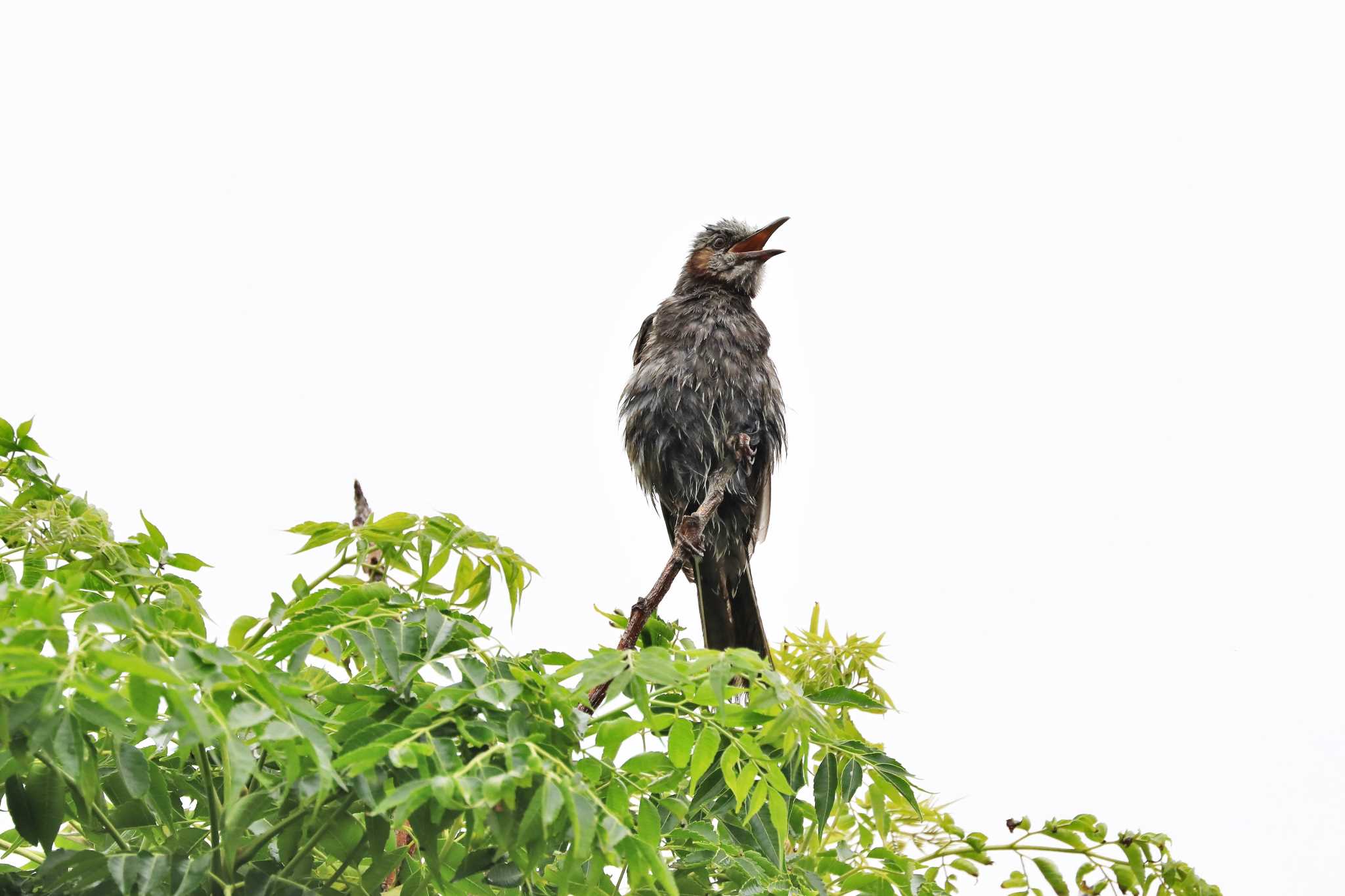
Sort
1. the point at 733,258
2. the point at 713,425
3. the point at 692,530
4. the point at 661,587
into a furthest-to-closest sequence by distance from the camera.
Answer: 1. the point at 733,258
2. the point at 713,425
3. the point at 692,530
4. the point at 661,587

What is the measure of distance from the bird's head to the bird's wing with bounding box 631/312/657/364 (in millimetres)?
268

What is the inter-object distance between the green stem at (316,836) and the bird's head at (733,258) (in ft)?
12.7

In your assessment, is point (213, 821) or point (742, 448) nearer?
point (213, 821)

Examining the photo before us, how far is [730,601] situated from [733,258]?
5.02 feet

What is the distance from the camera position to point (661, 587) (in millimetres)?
2229

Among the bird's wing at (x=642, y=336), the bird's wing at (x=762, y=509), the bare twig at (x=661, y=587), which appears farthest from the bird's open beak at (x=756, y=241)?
the bare twig at (x=661, y=587)

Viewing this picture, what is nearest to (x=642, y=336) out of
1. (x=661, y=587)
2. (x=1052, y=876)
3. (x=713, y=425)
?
(x=713, y=425)

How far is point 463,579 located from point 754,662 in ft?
1.82

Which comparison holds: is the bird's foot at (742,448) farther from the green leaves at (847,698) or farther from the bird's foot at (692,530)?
the green leaves at (847,698)

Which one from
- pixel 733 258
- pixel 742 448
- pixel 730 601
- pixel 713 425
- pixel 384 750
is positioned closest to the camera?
pixel 384 750

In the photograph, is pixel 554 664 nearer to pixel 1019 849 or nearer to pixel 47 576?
pixel 47 576

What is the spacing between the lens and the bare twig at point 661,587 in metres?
1.98

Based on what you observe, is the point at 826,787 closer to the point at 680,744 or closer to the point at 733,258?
the point at 680,744

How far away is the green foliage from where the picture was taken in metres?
1.15
